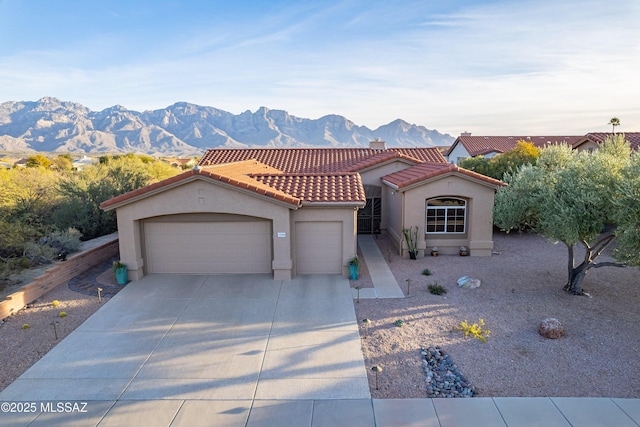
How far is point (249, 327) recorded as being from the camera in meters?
10.3

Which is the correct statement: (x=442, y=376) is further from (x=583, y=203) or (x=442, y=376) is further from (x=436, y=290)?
(x=583, y=203)

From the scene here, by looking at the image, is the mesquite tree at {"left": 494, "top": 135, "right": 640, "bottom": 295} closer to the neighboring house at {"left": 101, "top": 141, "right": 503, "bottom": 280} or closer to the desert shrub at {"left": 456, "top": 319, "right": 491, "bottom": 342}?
the desert shrub at {"left": 456, "top": 319, "right": 491, "bottom": 342}

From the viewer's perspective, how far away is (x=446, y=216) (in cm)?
1725

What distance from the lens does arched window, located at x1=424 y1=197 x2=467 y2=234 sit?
17172 millimetres

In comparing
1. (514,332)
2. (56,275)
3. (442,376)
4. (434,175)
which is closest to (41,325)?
(56,275)

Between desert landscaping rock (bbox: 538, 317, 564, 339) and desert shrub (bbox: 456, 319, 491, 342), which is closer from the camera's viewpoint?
desert landscaping rock (bbox: 538, 317, 564, 339)

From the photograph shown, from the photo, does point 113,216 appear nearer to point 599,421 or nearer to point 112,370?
point 112,370

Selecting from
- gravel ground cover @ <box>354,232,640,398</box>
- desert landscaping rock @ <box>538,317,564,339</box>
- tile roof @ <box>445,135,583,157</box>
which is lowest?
gravel ground cover @ <box>354,232,640,398</box>

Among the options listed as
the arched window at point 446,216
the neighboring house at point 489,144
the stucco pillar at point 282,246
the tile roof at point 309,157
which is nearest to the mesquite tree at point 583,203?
the arched window at point 446,216

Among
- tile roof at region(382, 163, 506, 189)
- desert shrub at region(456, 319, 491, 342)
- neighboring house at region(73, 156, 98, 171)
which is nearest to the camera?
desert shrub at region(456, 319, 491, 342)

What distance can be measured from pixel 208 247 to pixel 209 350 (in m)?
5.58

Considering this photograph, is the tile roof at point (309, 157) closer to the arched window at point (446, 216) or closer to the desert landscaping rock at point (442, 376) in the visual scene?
the arched window at point (446, 216)

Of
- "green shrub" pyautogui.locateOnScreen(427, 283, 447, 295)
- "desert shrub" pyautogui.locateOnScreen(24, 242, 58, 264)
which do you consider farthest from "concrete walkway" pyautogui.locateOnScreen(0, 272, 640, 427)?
"desert shrub" pyautogui.locateOnScreen(24, 242, 58, 264)

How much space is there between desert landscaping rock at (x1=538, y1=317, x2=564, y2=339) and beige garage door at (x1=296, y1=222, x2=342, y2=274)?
21.4 ft
